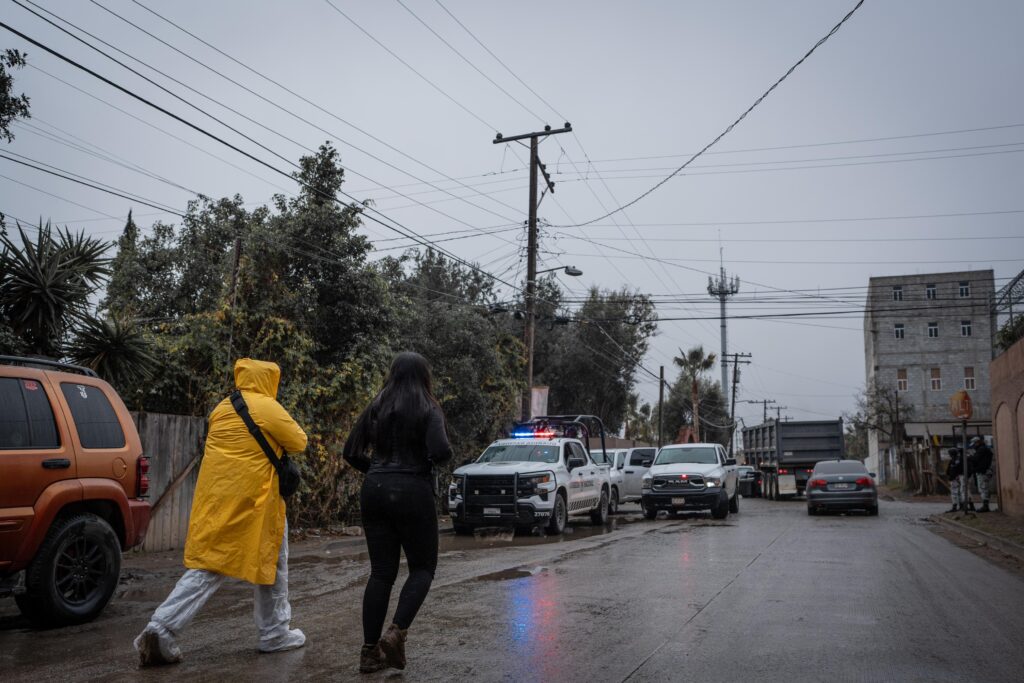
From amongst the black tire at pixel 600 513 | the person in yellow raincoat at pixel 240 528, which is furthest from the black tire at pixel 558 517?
the person in yellow raincoat at pixel 240 528

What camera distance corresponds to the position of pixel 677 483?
21156mm

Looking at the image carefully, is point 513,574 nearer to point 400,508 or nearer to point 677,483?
point 400,508

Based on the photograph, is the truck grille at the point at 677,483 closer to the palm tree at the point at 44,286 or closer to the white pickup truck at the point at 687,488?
the white pickup truck at the point at 687,488

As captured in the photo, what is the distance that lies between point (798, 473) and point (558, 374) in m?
13.2

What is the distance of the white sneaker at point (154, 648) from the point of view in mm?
5402

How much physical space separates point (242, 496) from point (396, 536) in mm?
1168

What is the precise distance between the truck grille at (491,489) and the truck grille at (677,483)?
6502 mm

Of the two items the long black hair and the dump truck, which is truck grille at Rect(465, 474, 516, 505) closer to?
the long black hair

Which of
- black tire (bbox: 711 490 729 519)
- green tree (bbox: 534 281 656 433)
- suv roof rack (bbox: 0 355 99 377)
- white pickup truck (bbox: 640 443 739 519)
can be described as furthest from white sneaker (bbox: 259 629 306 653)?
green tree (bbox: 534 281 656 433)

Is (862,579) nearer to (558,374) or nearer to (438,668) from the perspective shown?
(438,668)

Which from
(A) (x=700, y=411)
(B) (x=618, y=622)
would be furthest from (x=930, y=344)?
(B) (x=618, y=622)

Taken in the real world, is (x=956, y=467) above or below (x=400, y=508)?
above

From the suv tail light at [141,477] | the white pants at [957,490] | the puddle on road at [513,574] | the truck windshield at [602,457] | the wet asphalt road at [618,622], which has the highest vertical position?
the truck windshield at [602,457]

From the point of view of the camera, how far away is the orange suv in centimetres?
674
